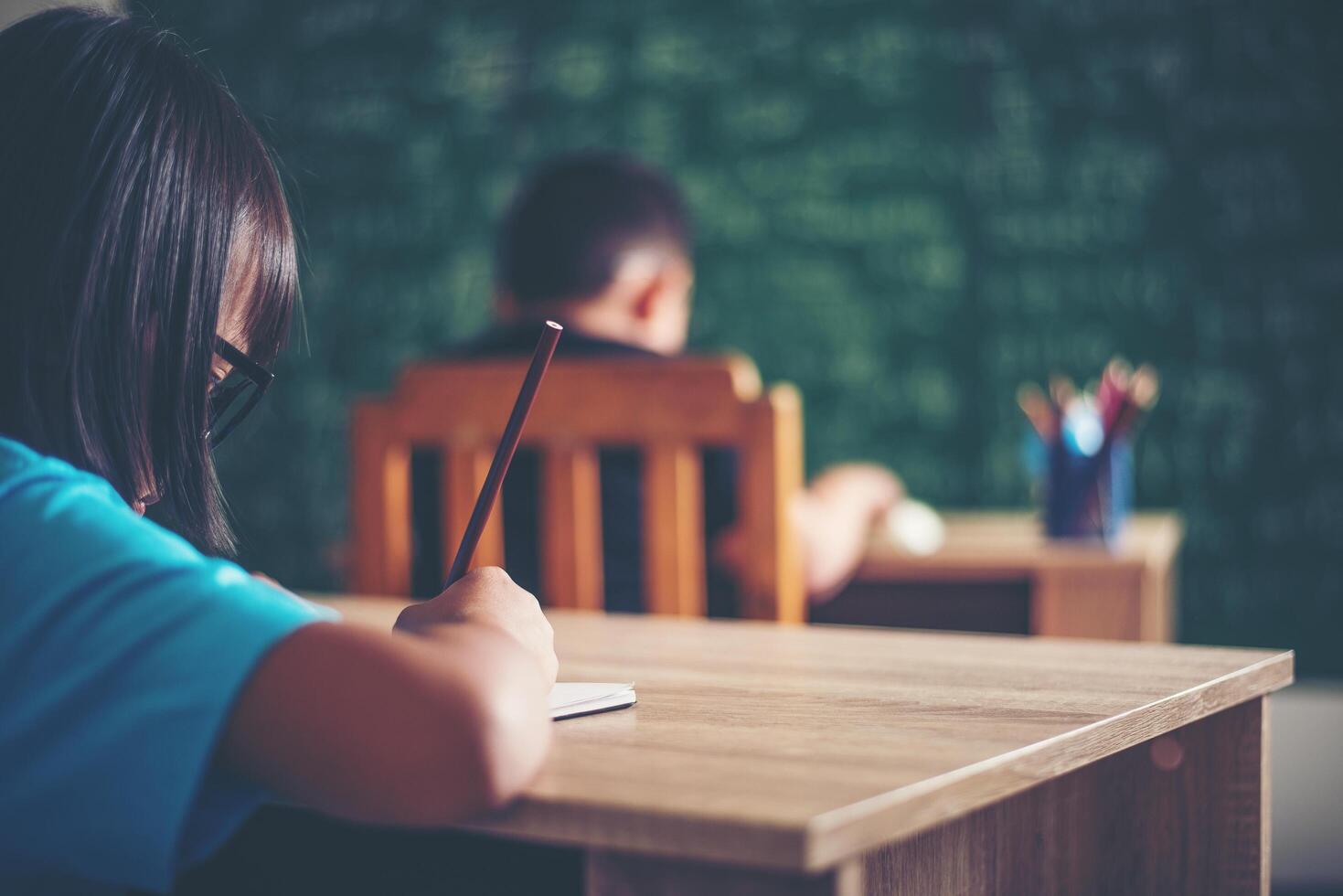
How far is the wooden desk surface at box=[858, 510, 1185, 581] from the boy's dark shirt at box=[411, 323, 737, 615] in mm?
488

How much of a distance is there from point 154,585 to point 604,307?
1244mm

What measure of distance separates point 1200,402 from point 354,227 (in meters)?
2.20

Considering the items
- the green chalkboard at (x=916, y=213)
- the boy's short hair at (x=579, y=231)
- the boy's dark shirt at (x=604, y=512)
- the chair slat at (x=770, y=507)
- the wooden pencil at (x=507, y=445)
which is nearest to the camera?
the wooden pencil at (x=507, y=445)

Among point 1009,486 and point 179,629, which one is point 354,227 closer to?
point 1009,486

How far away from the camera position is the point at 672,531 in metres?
1.39

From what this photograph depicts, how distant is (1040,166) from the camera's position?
9.15 ft

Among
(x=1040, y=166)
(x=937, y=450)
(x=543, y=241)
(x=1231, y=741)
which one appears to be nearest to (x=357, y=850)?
(x=1231, y=741)

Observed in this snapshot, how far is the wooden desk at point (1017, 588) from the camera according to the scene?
1.81 meters

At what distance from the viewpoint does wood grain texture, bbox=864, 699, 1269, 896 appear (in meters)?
0.87

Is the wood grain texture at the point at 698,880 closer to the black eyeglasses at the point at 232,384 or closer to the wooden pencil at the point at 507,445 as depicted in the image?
the wooden pencil at the point at 507,445

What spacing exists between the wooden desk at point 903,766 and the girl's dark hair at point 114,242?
11.4 inches

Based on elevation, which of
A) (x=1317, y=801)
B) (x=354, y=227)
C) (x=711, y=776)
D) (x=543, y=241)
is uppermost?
(x=354, y=227)

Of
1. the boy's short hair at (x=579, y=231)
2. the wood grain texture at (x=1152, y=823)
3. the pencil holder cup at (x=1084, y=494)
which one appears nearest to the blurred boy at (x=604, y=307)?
the boy's short hair at (x=579, y=231)

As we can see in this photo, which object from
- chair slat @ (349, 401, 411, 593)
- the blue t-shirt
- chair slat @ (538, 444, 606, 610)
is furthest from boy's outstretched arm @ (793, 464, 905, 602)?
the blue t-shirt
